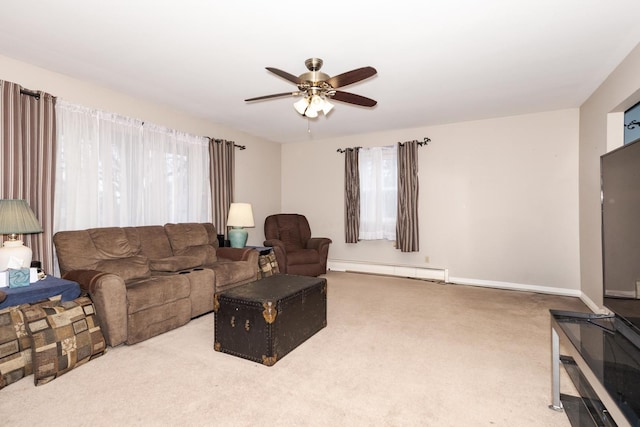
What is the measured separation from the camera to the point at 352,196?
228 inches

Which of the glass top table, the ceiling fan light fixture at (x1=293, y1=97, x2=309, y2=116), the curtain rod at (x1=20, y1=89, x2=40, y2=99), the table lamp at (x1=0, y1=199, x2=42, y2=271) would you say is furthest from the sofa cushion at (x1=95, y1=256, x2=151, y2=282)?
the glass top table

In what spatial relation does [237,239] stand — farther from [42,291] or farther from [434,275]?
[434,275]

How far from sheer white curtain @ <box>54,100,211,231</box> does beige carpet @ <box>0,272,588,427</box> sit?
1.61 meters

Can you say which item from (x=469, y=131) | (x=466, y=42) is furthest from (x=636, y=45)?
(x=469, y=131)

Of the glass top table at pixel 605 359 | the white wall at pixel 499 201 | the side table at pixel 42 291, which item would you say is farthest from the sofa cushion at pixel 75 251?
the white wall at pixel 499 201

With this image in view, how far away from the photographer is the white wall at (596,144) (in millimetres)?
2850

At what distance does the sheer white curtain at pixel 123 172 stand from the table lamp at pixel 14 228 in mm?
752

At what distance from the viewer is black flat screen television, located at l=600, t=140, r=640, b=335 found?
1.48 metres

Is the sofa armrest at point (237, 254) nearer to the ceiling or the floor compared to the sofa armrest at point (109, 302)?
nearer to the ceiling

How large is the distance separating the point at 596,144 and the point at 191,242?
4755 millimetres

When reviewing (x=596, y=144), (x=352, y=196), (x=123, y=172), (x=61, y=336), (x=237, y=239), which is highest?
(x=596, y=144)

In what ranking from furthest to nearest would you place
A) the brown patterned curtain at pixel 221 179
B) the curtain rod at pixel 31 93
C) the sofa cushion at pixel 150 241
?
the brown patterned curtain at pixel 221 179, the sofa cushion at pixel 150 241, the curtain rod at pixel 31 93

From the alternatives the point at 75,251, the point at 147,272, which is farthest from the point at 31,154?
the point at 147,272

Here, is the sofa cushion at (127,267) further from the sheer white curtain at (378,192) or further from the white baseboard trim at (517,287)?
the white baseboard trim at (517,287)
